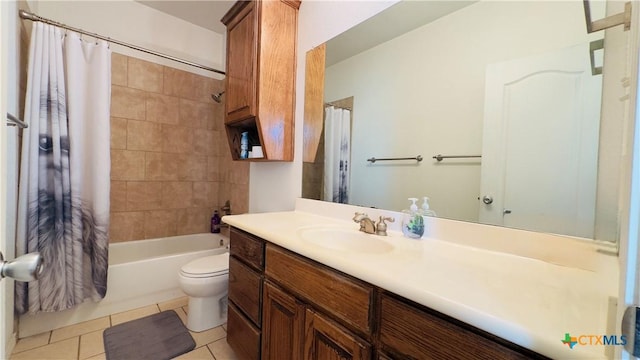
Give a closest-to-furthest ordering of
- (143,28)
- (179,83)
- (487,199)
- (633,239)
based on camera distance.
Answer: (633,239) < (487,199) < (143,28) < (179,83)

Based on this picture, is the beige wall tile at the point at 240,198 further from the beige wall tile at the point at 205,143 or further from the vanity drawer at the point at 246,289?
the vanity drawer at the point at 246,289

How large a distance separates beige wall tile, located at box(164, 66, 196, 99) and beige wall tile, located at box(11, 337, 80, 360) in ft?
7.02

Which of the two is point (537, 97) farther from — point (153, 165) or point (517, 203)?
point (153, 165)

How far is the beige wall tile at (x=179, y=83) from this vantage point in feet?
8.38

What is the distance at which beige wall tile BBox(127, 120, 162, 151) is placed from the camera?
2376mm

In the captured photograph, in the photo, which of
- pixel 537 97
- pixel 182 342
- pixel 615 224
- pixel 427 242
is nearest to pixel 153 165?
pixel 182 342

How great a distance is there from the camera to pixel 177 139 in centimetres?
265

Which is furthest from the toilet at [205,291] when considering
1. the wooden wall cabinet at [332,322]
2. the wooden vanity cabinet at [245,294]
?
the wooden wall cabinet at [332,322]

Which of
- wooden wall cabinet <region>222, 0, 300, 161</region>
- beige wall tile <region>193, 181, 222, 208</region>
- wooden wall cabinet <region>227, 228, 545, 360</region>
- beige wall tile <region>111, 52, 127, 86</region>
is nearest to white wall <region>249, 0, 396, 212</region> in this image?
wooden wall cabinet <region>222, 0, 300, 161</region>

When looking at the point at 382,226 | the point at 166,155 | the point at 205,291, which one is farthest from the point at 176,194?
the point at 382,226

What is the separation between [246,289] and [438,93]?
1.32 metres

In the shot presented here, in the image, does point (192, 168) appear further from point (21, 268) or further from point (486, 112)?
point (486, 112)

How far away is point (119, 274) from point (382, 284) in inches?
84.9

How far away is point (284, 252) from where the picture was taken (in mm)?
1016
